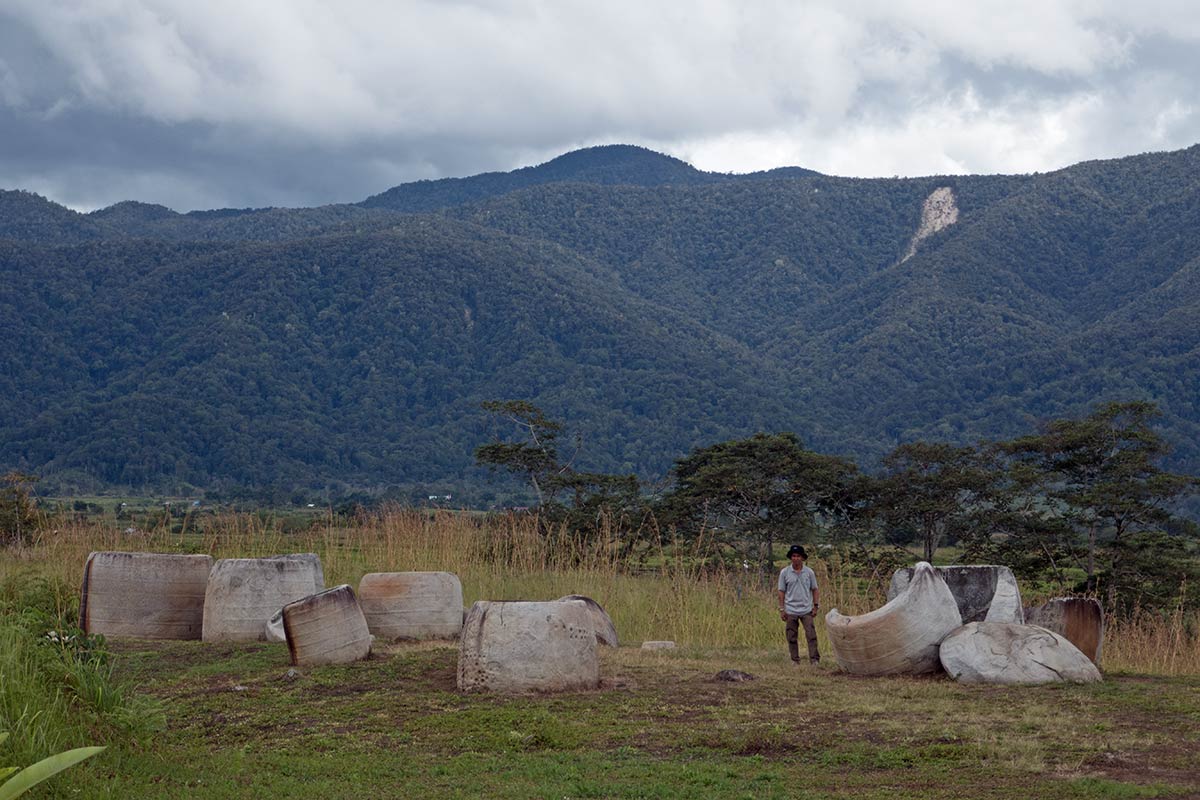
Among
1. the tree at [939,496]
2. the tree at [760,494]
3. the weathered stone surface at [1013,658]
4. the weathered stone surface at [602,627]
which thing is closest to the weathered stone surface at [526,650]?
the weathered stone surface at [602,627]

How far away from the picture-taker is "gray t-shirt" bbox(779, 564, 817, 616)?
559 inches

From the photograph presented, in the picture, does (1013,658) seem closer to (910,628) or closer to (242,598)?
(910,628)

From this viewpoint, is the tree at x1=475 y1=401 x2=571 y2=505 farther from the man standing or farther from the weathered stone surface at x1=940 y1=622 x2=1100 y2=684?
the weathered stone surface at x1=940 y1=622 x2=1100 y2=684

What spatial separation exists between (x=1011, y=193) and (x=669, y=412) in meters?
64.7

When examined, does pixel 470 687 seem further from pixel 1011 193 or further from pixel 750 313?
pixel 1011 193

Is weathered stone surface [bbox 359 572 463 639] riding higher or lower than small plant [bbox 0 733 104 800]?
lower

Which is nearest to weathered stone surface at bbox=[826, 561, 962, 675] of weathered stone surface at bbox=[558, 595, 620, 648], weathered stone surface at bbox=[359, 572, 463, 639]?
weathered stone surface at bbox=[558, 595, 620, 648]

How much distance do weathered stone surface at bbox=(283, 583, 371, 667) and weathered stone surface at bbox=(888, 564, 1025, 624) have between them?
19.6 feet

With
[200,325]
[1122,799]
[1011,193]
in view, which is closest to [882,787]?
[1122,799]

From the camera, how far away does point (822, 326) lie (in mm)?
122938

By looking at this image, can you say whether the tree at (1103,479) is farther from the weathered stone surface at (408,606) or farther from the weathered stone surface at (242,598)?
the weathered stone surface at (242,598)

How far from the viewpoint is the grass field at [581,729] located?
26.5 ft

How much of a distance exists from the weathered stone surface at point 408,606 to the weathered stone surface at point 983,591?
5489 millimetres

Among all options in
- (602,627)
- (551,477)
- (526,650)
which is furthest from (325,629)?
(551,477)
